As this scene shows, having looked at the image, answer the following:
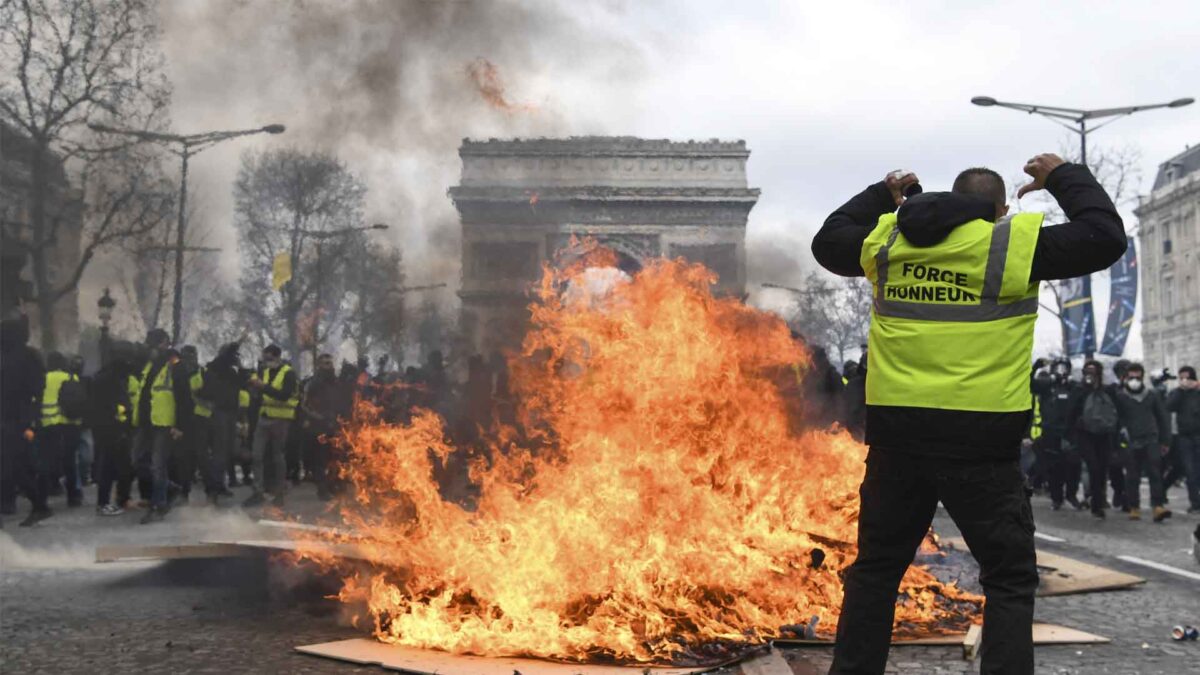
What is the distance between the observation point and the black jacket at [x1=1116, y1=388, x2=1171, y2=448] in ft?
39.2

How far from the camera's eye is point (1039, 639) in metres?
4.89

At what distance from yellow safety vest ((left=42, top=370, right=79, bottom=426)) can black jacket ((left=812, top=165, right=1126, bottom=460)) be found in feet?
33.5

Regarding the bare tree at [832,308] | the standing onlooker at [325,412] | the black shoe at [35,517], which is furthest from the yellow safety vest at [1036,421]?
the black shoe at [35,517]

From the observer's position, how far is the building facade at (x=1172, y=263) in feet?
222

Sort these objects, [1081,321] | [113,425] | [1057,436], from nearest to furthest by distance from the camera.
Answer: [113,425] < [1057,436] < [1081,321]

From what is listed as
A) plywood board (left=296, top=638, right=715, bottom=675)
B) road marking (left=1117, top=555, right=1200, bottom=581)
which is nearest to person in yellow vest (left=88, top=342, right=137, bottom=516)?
plywood board (left=296, top=638, right=715, bottom=675)

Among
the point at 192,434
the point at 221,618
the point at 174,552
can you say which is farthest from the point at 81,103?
the point at 221,618

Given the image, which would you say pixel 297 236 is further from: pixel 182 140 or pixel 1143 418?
pixel 1143 418

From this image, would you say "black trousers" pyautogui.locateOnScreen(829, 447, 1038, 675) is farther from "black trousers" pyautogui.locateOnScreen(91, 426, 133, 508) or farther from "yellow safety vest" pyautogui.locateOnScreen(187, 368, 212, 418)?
"black trousers" pyautogui.locateOnScreen(91, 426, 133, 508)

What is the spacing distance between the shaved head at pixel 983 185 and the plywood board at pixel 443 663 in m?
2.06

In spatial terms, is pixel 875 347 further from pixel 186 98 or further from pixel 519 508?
pixel 186 98

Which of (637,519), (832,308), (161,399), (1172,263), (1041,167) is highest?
(1172,263)

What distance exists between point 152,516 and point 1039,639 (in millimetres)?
8379

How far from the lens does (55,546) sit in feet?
28.0
